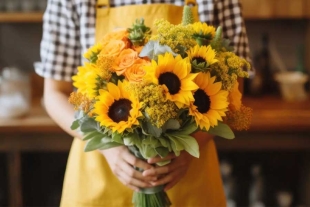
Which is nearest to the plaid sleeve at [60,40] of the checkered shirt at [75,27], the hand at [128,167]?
the checkered shirt at [75,27]

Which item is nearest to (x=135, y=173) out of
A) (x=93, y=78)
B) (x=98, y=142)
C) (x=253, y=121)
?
(x=98, y=142)

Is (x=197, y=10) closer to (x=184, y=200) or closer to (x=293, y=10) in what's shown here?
(x=184, y=200)

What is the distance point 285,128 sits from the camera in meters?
1.82

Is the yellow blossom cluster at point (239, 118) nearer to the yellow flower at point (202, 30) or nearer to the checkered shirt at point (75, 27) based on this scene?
the yellow flower at point (202, 30)

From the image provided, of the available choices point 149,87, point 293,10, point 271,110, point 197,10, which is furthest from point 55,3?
point 293,10

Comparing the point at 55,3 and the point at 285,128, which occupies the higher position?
the point at 55,3

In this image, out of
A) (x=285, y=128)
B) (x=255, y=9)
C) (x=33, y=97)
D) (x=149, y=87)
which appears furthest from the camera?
(x=33, y=97)

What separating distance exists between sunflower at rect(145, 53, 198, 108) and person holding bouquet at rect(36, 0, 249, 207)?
1.03ft

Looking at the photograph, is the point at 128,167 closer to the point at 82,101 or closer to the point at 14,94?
the point at 82,101

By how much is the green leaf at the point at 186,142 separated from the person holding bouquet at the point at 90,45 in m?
0.24

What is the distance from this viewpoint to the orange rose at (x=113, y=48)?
761 mm

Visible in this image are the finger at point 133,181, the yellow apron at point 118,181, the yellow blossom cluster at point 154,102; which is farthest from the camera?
the yellow apron at point 118,181

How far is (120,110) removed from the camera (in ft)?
2.42

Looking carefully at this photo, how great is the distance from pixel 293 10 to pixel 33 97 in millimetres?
1254
